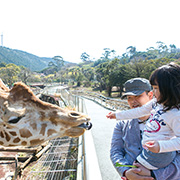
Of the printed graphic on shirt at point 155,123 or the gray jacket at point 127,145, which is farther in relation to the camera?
the gray jacket at point 127,145

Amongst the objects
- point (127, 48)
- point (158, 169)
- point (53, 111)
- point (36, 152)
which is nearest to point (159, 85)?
point (158, 169)

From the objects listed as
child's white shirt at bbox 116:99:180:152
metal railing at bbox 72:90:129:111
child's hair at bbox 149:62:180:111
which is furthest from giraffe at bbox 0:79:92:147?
metal railing at bbox 72:90:129:111

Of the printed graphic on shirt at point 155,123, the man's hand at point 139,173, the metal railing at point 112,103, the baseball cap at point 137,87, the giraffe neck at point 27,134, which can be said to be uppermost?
the baseball cap at point 137,87

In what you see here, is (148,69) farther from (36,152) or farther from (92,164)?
(92,164)

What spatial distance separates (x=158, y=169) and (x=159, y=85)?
71 centimetres

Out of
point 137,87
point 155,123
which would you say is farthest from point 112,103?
point 155,123

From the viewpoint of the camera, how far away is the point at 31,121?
1.88 meters

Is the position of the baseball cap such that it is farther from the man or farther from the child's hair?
the child's hair

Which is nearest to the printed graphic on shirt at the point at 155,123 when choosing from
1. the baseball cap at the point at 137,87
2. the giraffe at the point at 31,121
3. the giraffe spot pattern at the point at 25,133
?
the baseball cap at the point at 137,87

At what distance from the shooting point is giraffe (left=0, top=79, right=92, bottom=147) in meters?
1.83

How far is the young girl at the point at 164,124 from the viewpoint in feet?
4.13

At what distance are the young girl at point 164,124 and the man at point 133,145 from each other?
0.22 feet

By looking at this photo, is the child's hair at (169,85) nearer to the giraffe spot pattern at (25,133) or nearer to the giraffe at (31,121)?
the giraffe at (31,121)

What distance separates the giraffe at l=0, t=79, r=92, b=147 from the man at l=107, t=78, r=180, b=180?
396 mm
